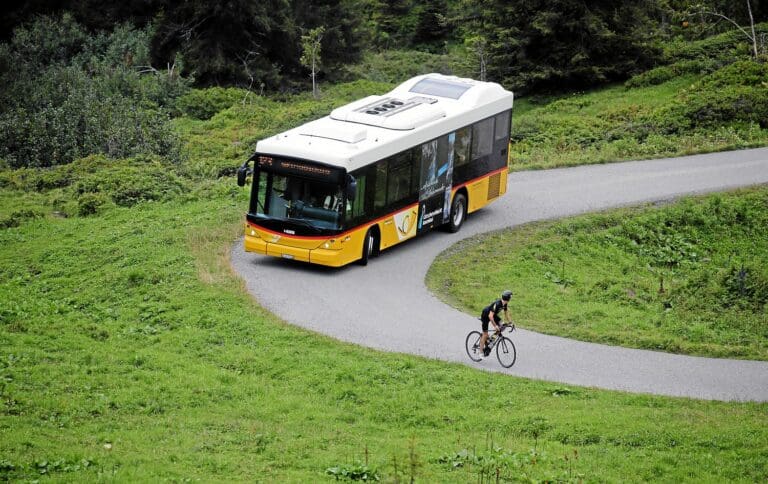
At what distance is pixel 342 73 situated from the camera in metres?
55.1

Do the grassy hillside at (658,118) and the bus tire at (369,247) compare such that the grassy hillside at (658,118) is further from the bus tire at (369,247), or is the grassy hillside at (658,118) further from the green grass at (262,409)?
the green grass at (262,409)

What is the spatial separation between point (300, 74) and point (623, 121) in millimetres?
19922

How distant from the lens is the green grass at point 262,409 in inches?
596

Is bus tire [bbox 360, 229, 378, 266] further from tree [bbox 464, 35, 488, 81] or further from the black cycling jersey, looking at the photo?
tree [bbox 464, 35, 488, 81]

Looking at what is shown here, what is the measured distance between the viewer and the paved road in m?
20.2

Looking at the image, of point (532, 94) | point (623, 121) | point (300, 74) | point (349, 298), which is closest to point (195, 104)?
point (300, 74)

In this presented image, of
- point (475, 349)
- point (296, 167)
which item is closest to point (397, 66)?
point (296, 167)

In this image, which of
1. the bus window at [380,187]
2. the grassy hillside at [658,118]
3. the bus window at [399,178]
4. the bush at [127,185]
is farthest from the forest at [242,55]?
the bus window at [380,187]

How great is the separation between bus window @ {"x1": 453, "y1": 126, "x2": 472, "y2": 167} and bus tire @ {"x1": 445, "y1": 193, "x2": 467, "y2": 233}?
88cm

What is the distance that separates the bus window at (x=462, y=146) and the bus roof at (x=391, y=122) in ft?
0.73

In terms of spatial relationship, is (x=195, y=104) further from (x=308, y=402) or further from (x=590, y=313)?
(x=308, y=402)

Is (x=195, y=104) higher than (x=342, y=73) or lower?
lower

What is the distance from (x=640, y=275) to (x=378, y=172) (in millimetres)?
6502

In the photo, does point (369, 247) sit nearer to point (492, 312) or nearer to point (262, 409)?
point (492, 312)
